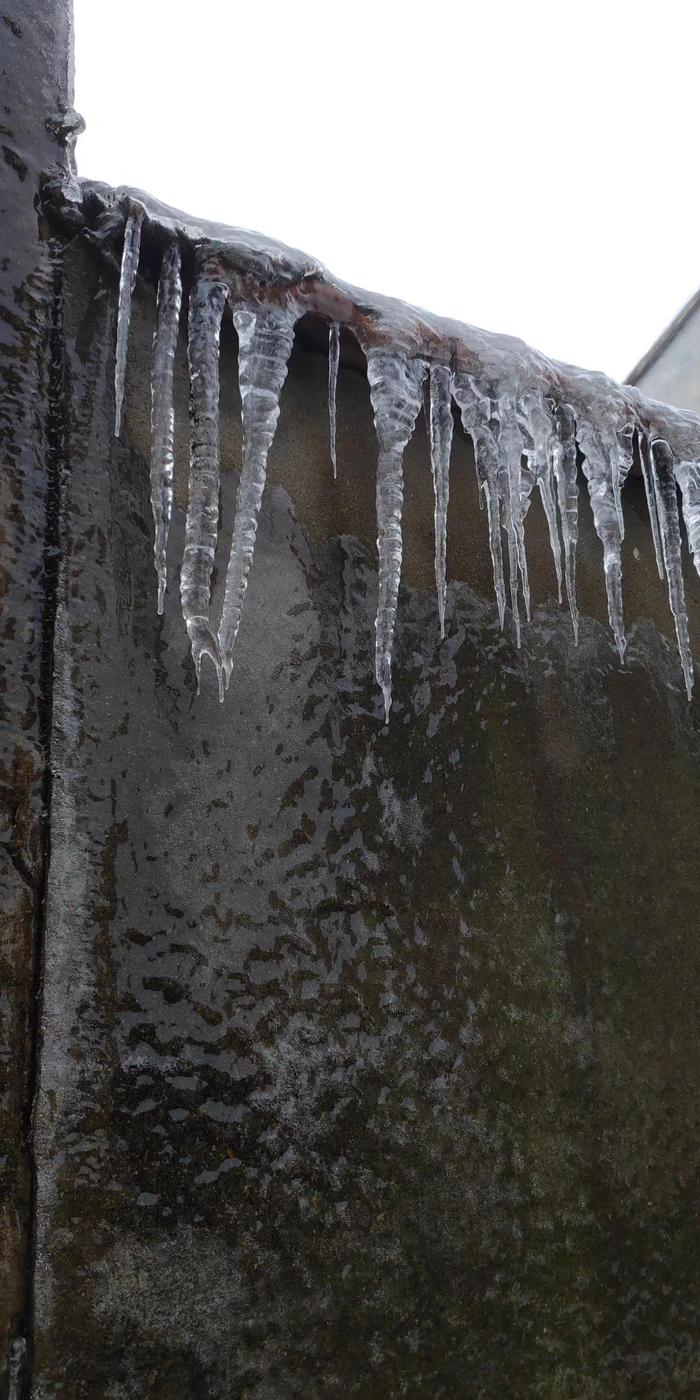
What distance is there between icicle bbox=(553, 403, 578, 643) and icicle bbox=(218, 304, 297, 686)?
0.80 metres

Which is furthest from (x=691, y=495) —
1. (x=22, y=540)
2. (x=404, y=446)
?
(x=22, y=540)

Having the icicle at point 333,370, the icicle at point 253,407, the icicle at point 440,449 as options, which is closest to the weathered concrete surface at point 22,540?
the icicle at point 253,407

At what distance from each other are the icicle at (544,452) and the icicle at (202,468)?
2.71 feet

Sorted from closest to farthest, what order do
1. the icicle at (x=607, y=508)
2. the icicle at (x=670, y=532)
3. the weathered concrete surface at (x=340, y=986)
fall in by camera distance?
the weathered concrete surface at (x=340, y=986)
the icicle at (x=607, y=508)
the icicle at (x=670, y=532)

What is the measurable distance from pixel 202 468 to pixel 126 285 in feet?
1.26

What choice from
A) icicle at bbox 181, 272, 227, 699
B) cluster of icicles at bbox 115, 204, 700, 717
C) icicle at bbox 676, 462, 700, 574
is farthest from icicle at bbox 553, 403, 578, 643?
Answer: icicle at bbox 181, 272, 227, 699

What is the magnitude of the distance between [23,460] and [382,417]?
808 mm

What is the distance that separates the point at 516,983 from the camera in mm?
2004

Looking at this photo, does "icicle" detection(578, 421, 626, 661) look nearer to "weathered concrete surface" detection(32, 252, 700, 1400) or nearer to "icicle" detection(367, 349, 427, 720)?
"weathered concrete surface" detection(32, 252, 700, 1400)

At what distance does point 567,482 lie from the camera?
7.71 feet

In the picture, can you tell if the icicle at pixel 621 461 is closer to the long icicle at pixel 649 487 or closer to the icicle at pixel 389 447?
the long icicle at pixel 649 487

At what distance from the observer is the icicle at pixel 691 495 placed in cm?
252

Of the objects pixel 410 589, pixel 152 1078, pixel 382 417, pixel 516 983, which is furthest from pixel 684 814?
pixel 152 1078

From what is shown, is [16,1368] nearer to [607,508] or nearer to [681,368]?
[607,508]
